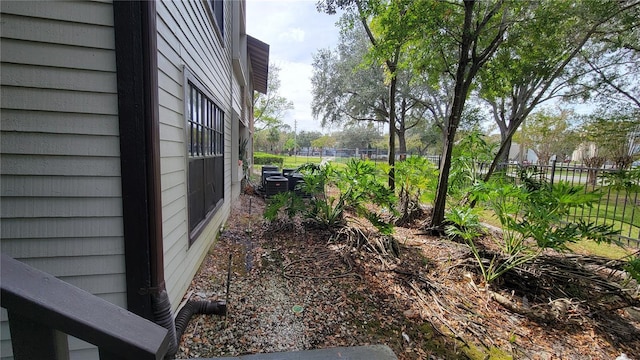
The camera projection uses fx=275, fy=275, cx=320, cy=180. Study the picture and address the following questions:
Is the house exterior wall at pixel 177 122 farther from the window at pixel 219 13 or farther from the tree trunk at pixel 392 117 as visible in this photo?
the tree trunk at pixel 392 117

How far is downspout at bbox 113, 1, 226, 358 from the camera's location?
1.70 meters

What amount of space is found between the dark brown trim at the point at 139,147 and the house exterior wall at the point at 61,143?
→ 0.21 ft

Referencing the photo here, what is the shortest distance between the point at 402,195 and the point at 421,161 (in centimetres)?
115

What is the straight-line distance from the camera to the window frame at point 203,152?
10.1 feet

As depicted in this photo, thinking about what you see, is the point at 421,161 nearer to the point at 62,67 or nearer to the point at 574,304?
the point at 574,304

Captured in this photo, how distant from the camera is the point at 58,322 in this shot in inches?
28.3

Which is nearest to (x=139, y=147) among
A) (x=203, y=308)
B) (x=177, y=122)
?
(x=177, y=122)

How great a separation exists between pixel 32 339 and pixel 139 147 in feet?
4.15

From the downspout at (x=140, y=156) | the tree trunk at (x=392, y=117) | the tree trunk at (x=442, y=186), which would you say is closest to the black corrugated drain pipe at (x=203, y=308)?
the downspout at (x=140, y=156)

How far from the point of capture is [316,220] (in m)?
5.41

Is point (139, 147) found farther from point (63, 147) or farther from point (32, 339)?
point (32, 339)

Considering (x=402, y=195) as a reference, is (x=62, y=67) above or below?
above

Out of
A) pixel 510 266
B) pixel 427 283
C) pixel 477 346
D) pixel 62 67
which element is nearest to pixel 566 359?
pixel 477 346

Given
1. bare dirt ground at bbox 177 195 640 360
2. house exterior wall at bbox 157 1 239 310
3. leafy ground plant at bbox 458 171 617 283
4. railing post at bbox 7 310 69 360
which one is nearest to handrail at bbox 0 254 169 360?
railing post at bbox 7 310 69 360
